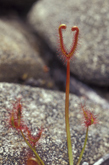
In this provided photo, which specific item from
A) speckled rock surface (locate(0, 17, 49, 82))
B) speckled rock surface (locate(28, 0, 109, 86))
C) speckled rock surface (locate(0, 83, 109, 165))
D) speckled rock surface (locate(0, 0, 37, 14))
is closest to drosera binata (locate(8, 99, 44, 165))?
speckled rock surface (locate(0, 83, 109, 165))

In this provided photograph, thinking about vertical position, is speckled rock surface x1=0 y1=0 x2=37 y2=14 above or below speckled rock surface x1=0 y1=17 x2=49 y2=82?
above

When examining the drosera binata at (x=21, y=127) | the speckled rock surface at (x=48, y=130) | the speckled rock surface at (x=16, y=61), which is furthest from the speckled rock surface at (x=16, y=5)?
the drosera binata at (x=21, y=127)

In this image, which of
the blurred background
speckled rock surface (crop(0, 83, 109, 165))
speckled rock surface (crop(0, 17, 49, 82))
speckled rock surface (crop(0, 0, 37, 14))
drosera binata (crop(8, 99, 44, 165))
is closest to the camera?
drosera binata (crop(8, 99, 44, 165))

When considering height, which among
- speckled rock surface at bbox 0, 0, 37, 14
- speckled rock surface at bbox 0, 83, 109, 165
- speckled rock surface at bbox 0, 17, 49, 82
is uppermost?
speckled rock surface at bbox 0, 0, 37, 14

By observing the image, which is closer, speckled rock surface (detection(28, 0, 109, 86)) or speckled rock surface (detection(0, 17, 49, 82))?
speckled rock surface (detection(0, 17, 49, 82))

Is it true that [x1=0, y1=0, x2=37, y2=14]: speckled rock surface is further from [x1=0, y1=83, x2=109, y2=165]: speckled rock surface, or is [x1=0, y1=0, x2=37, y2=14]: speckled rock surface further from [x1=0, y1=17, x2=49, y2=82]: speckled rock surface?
[x1=0, y1=83, x2=109, y2=165]: speckled rock surface

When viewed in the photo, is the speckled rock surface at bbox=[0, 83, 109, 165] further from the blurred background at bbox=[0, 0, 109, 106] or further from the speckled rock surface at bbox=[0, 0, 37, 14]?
the speckled rock surface at bbox=[0, 0, 37, 14]

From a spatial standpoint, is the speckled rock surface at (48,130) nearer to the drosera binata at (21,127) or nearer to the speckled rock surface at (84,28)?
the drosera binata at (21,127)

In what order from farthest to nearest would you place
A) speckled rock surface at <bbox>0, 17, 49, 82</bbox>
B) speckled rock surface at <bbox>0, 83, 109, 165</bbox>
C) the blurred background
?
the blurred background, speckled rock surface at <bbox>0, 17, 49, 82</bbox>, speckled rock surface at <bbox>0, 83, 109, 165</bbox>
